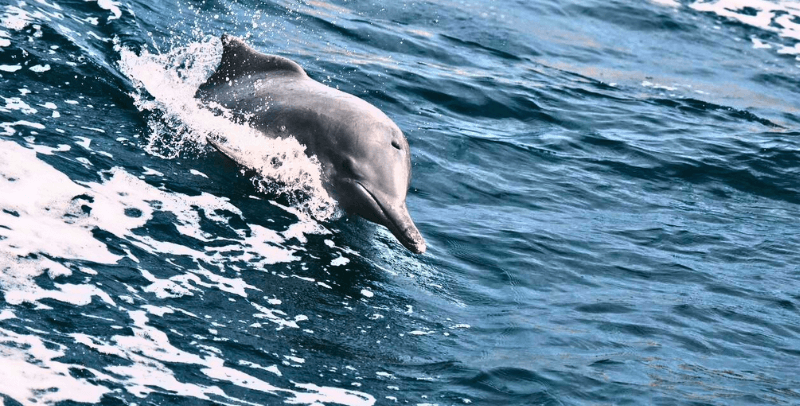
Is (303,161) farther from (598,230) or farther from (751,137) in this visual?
(751,137)

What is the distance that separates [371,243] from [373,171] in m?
0.69

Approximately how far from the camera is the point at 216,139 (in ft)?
31.6

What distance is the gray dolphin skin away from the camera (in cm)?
848

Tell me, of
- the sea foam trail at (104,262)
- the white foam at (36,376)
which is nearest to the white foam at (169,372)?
the sea foam trail at (104,262)

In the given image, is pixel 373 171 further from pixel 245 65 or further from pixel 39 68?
pixel 39 68

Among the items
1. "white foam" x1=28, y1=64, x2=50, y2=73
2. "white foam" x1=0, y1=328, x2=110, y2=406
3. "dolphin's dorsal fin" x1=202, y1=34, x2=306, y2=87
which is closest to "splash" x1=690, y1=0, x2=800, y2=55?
"dolphin's dorsal fin" x1=202, y1=34, x2=306, y2=87

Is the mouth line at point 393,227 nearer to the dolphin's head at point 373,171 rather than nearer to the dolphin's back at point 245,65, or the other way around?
the dolphin's head at point 373,171

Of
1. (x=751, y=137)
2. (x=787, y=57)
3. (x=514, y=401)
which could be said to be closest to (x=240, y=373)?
(x=514, y=401)

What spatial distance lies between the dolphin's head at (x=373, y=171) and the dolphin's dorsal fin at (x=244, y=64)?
1509 millimetres

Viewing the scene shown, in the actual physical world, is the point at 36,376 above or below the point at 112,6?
below

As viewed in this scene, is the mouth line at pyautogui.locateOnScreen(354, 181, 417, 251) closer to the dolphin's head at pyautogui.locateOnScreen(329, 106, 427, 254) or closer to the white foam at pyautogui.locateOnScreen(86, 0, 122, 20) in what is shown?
the dolphin's head at pyautogui.locateOnScreen(329, 106, 427, 254)

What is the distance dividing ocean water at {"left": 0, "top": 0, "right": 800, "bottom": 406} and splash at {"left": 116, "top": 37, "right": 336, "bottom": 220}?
1.2 inches

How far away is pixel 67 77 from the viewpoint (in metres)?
10.6

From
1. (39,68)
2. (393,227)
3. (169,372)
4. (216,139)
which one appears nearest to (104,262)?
(169,372)
